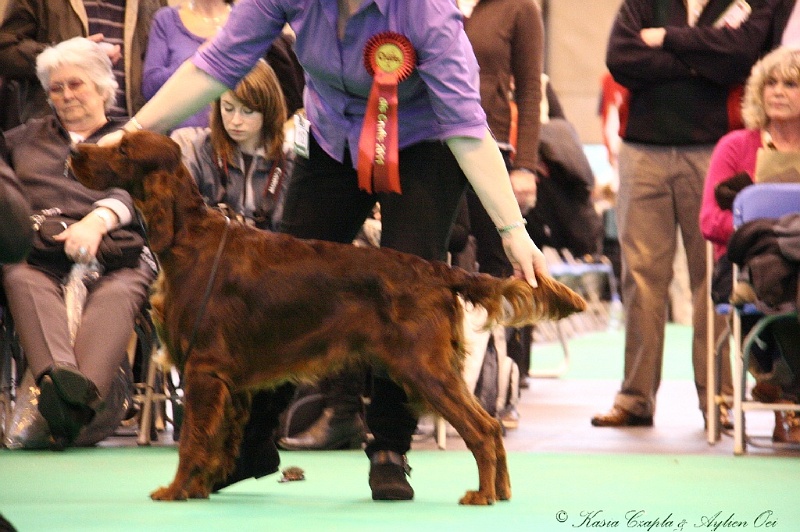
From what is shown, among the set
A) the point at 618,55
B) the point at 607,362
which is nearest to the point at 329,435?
the point at 618,55

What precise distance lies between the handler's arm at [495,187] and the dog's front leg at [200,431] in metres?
0.73

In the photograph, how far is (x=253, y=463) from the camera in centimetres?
312

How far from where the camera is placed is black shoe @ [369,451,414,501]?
122 inches

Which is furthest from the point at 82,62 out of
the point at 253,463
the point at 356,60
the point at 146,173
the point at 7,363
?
the point at 253,463

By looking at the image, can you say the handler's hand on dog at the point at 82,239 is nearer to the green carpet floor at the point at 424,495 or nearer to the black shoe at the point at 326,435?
the green carpet floor at the point at 424,495

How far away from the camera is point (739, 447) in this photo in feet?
14.0

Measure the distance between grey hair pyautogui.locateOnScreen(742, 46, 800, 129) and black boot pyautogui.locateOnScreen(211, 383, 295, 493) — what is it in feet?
7.66

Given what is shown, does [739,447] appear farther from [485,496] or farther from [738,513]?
[485,496]

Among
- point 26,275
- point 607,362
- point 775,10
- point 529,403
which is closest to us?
point 26,275

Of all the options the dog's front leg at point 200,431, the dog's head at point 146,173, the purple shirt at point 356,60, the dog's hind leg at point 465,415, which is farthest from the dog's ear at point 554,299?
the dog's head at point 146,173

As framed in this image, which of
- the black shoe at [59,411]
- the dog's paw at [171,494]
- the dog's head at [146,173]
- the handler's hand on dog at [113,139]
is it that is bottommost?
the black shoe at [59,411]

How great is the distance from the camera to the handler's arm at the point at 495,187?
2.90 metres

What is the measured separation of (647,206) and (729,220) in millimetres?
616

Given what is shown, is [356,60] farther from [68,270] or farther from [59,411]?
[68,270]
